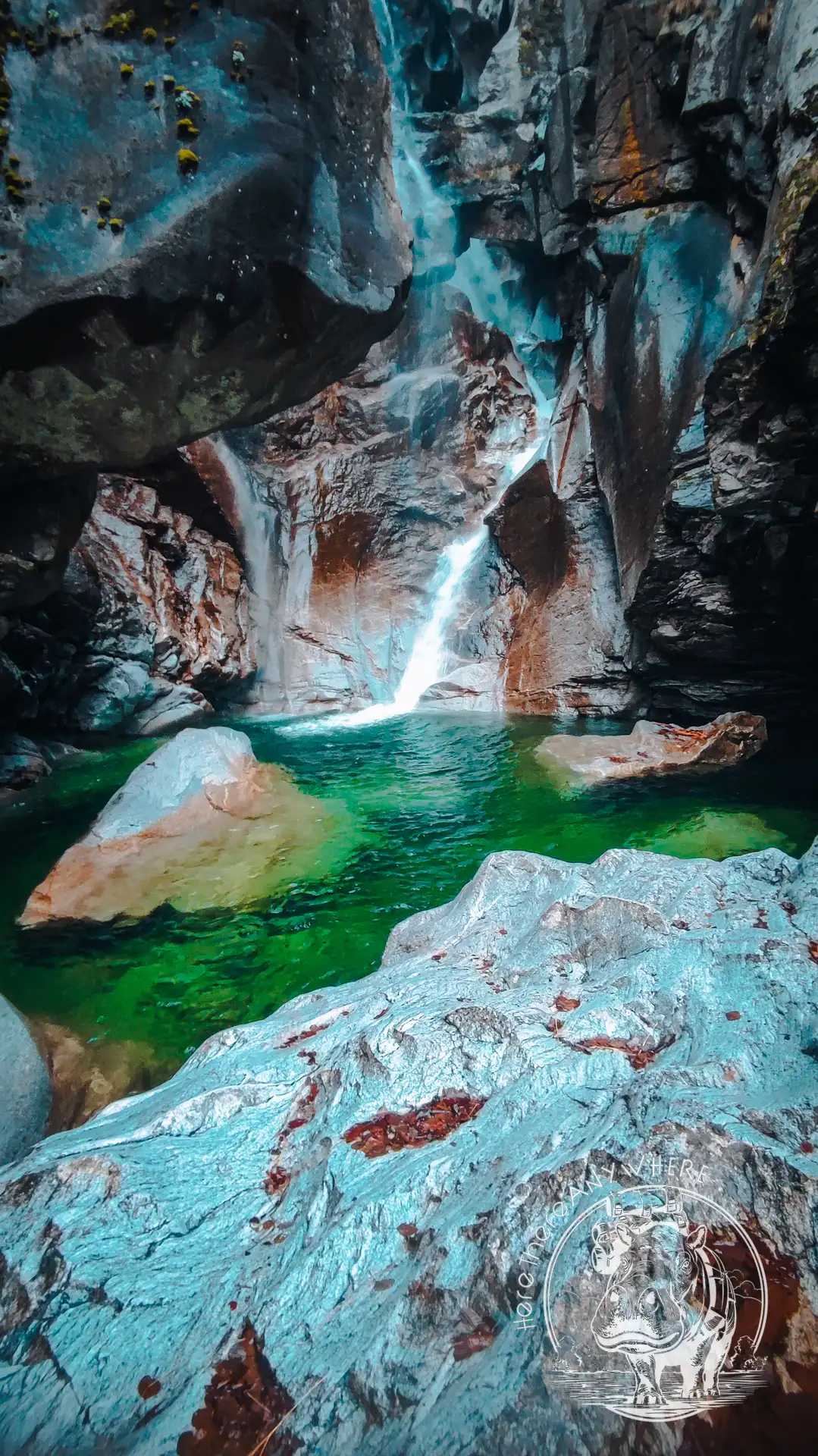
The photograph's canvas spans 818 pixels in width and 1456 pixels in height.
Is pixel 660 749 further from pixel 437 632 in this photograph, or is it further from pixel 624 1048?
pixel 437 632

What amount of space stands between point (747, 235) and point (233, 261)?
299 inches

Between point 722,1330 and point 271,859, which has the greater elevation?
point 722,1330

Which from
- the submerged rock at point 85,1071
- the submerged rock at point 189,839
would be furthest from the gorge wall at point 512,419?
the submerged rock at point 85,1071

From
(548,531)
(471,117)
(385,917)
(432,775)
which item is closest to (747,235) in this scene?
(548,531)

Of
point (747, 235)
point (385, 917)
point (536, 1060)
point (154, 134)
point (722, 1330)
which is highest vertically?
point (747, 235)

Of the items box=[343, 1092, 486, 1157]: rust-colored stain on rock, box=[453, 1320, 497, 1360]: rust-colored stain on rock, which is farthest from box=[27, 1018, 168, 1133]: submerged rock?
box=[453, 1320, 497, 1360]: rust-colored stain on rock

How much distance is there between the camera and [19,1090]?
382 centimetres

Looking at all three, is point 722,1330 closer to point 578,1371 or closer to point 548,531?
point 578,1371

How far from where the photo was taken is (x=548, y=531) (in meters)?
15.4

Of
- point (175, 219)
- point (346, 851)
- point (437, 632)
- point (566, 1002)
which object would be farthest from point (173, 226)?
point (437, 632)

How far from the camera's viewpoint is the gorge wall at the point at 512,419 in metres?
6.78

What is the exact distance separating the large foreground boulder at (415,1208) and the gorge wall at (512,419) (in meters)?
6.33

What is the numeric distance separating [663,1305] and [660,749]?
9305mm
